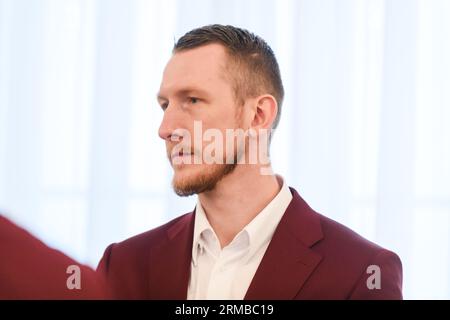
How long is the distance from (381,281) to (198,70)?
52cm

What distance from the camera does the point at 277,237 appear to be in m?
1.10

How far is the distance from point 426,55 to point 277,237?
837mm

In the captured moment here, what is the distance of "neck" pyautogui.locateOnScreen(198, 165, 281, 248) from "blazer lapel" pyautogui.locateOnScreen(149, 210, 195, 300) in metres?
0.06

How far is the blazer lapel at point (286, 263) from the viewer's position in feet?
3.46

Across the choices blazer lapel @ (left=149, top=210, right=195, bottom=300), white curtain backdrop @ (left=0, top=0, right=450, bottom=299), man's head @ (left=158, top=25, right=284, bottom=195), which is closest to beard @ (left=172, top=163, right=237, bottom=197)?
man's head @ (left=158, top=25, right=284, bottom=195)

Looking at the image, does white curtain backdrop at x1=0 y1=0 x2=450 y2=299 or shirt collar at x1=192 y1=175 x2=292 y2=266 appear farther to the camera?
white curtain backdrop at x1=0 y1=0 x2=450 y2=299

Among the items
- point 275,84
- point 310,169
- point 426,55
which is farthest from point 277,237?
point 426,55

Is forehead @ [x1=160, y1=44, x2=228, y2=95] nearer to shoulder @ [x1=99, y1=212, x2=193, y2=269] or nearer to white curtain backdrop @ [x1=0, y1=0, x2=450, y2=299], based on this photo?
shoulder @ [x1=99, y1=212, x2=193, y2=269]

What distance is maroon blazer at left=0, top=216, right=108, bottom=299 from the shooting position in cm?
91

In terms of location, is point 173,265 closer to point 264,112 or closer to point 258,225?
point 258,225

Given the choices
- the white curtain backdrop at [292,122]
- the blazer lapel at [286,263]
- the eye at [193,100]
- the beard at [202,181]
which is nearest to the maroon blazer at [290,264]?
the blazer lapel at [286,263]

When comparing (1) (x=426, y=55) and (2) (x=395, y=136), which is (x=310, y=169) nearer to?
(2) (x=395, y=136)

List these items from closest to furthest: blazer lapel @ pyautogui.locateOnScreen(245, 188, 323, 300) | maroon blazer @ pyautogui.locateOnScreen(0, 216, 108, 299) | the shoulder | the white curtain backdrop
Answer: maroon blazer @ pyautogui.locateOnScreen(0, 216, 108, 299) < blazer lapel @ pyautogui.locateOnScreen(245, 188, 323, 300) < the shoulder < the white curtain backdrop

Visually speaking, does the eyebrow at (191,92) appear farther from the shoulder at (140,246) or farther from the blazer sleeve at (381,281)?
the blazer sleeve at (381,281)
